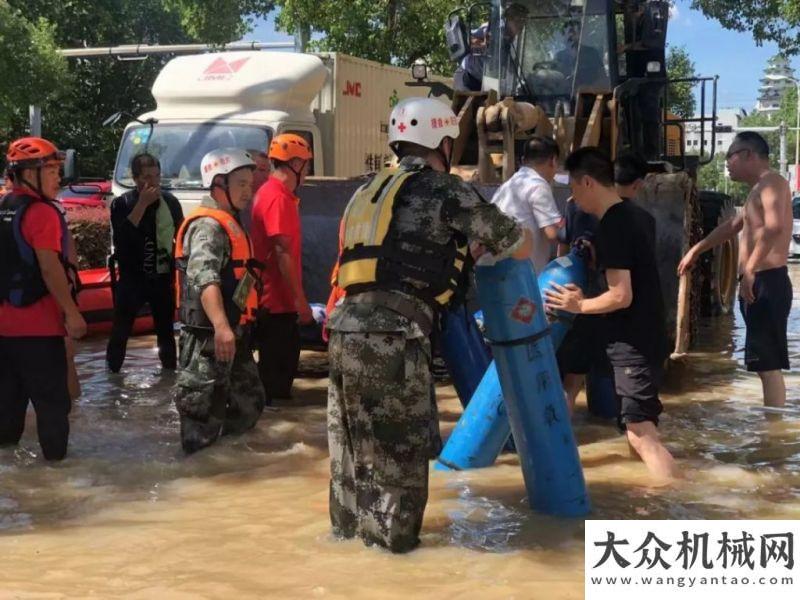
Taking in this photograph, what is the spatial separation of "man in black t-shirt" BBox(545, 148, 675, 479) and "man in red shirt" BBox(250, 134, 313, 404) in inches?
77.2

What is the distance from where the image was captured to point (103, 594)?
415 cm

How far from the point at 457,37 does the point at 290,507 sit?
20.7 ft

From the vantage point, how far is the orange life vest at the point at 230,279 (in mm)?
5973

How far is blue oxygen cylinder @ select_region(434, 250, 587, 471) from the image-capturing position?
5625 mm

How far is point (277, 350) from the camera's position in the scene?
733 cm

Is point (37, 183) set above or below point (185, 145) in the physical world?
below

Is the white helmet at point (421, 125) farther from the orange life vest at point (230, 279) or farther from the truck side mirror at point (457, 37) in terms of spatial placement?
the truck side mirror at point (457, 37)

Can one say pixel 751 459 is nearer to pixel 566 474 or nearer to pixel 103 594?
pixel 566 474

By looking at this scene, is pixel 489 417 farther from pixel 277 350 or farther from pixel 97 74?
pixel 97 74

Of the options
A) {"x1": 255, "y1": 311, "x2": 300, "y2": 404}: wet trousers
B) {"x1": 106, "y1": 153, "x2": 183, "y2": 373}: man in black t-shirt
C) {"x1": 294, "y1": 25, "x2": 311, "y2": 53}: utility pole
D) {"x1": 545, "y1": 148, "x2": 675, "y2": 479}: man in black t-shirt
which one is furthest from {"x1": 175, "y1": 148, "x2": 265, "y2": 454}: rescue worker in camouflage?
{"x1": 294, "y1": 25, "x2": 311, "y2": 53}: utility pole

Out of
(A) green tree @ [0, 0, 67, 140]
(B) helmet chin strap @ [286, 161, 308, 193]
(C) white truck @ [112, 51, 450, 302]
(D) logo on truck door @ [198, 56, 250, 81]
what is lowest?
(B) helmet chin strap @ [286, 161, 308, 193]

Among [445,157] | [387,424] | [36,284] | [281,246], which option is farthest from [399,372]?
[281,246]

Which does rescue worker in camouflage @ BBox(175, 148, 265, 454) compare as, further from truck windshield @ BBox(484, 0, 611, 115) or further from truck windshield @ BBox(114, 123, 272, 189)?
truck windshield @ BBox(114, 123, 272, 189)

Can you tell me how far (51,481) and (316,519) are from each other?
1549 mm
